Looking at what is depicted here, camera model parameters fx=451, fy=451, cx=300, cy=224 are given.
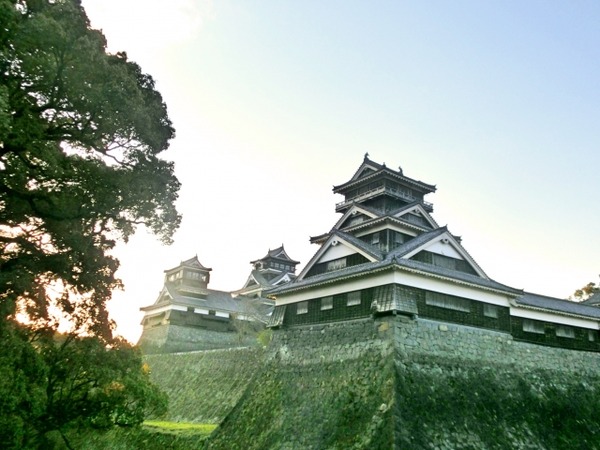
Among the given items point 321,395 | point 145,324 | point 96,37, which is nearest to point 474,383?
point 321,395

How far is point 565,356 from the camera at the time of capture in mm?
20609

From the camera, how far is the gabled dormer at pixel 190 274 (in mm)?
41969

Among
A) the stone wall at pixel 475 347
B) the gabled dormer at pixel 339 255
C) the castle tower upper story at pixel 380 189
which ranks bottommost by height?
the stone wall at pixel 475 347

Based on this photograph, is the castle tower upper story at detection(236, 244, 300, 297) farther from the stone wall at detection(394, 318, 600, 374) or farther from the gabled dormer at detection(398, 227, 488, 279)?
the stone wall at detection(394, 318, 600, 374)

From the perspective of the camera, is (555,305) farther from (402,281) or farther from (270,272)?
(270,272)

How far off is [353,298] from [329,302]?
4.59ft

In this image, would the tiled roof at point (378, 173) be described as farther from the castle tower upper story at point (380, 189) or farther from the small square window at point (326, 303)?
the small square window at point (326, 303)

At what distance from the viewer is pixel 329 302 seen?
755 inches

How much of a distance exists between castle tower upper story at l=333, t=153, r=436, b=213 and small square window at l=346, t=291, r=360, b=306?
6.72 m

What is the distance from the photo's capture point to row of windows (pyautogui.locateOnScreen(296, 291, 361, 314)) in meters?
18.0

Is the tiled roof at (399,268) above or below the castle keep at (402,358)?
above

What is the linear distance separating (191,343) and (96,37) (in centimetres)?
3209

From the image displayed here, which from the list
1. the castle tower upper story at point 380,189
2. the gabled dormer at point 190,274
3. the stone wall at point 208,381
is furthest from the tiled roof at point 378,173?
the gabled dormer at point 190,274

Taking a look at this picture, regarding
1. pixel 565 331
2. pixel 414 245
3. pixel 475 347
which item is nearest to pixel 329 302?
pixel 414 245
